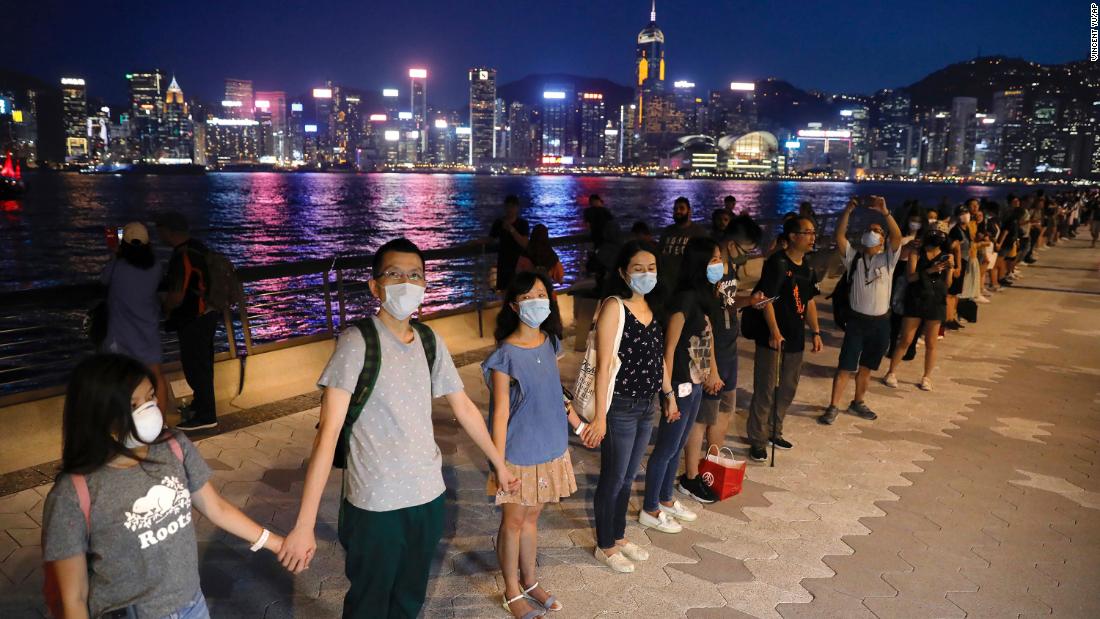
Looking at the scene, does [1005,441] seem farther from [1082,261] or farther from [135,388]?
[1082,261]

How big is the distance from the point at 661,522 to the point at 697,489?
58cm

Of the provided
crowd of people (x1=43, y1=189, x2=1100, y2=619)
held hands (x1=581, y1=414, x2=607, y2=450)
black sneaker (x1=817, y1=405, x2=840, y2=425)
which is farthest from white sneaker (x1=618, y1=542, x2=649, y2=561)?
black sneaker (x1=817, y1=405, x2=840, y2=425)

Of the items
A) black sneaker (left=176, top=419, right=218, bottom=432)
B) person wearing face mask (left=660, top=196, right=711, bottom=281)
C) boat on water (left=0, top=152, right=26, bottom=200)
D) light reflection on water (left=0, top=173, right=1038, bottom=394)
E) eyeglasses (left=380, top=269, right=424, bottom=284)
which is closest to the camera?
eyeglasses (left=380, top=269, right=424, bottom=284)

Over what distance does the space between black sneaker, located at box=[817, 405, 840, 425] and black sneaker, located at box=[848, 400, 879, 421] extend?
1.01ft

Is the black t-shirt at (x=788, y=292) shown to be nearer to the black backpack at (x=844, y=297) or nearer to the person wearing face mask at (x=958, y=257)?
the black backpack at (x=844, y=297)

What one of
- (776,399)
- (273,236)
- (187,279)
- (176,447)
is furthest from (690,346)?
(273,236)

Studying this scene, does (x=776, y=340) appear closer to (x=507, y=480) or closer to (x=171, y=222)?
(x=507, y=480)

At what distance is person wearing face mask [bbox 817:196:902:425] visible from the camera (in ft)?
22.5

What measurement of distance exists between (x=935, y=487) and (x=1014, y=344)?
19.1ft

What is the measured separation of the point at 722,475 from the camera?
16.6 feet

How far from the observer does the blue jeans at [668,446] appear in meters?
4.42

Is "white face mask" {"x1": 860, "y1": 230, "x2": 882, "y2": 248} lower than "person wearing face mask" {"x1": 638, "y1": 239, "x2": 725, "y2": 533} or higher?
higher

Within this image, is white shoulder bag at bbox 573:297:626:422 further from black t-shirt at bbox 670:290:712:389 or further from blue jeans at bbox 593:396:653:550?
black t-shirt at bbox 670:290:712:389

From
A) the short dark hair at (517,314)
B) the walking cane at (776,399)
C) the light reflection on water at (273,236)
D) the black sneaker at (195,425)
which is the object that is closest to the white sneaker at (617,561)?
the short dark hair at (517,314)
